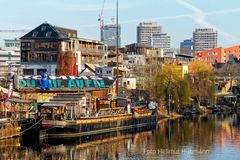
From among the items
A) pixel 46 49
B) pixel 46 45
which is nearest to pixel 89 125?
pixel 46 45

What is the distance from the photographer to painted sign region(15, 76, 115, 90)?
68.4 metres

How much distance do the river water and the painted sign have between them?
9466 mm

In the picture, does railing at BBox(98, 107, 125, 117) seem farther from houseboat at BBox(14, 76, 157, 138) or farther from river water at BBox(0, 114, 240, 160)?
river water at BBox(0, 114, 240, 160)

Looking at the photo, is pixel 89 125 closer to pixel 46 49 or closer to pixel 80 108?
pixel 80 108

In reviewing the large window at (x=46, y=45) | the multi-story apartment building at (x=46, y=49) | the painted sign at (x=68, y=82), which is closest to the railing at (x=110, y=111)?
the painted sign at (x=68, y=82)

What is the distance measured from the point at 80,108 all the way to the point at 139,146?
37.8ft

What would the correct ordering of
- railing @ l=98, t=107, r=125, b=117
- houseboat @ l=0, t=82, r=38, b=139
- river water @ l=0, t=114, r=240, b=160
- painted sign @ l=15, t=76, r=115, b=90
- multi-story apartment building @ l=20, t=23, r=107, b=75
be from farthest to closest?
multi-story apartment building @ l=20, t=23, r=107, b=75 < painted sign @ l=15, t=76, r=115, b=90 < railing @ l=98, t=107, r=125, b=117 < houseboat @ l=0, t=82, r=38, b=139 < river water @ l=0, t=114, r=240, b=160

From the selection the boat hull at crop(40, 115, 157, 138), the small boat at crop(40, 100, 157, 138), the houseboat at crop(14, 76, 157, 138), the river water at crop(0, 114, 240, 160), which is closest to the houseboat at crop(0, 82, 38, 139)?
the houseboat at crop(14, 76, 157, 138)

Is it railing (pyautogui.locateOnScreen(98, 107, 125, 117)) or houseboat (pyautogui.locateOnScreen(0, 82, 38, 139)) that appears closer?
houseboat (pyautogui.locateOnScreen(0, 82, 38, 139))

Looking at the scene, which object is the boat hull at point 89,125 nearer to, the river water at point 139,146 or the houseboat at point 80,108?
the houseboat at point 80,108

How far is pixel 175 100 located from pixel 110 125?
93.1 feet

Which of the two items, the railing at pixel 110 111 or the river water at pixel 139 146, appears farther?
the railing at pixel 110 111

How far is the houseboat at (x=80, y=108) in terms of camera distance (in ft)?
186

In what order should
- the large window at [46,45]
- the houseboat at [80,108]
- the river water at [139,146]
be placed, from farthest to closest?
1. the large window at [46,45]
2. the houseboat at [80,108]
3. the river water at [139,146]
